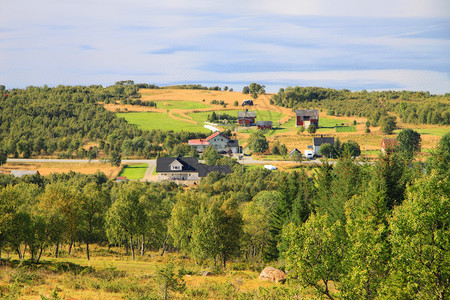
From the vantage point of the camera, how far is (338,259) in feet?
66.4

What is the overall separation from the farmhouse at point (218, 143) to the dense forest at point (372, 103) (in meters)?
44.9

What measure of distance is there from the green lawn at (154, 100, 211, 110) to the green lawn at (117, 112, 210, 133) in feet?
38.7

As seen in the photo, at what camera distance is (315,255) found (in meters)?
20.2

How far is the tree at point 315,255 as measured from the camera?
20.0 meters

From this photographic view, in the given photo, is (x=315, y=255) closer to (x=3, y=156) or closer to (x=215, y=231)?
(x=215, y=231)

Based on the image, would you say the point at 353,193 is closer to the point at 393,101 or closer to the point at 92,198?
the point at 92,198

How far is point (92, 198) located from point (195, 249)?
13.0 meters

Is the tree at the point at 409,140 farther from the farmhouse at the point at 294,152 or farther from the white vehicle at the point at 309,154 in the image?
the farmhouse at the point at 294,152

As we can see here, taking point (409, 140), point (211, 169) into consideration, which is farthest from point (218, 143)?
point (409, 140)

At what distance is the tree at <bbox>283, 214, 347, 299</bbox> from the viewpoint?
787 inches

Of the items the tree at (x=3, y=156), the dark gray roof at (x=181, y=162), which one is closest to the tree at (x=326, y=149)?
the dark gray roof at (x=181, y=162)

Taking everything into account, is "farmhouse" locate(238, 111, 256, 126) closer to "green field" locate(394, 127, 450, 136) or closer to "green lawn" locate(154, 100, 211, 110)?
"green lawn" locate(154, 100, 211, 110)

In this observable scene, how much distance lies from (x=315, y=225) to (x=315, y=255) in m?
1.39

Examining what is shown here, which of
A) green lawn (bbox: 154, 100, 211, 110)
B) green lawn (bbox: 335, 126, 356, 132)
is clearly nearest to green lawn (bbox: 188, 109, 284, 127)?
green lawn (bbox: 154, 100, 211, 110)
